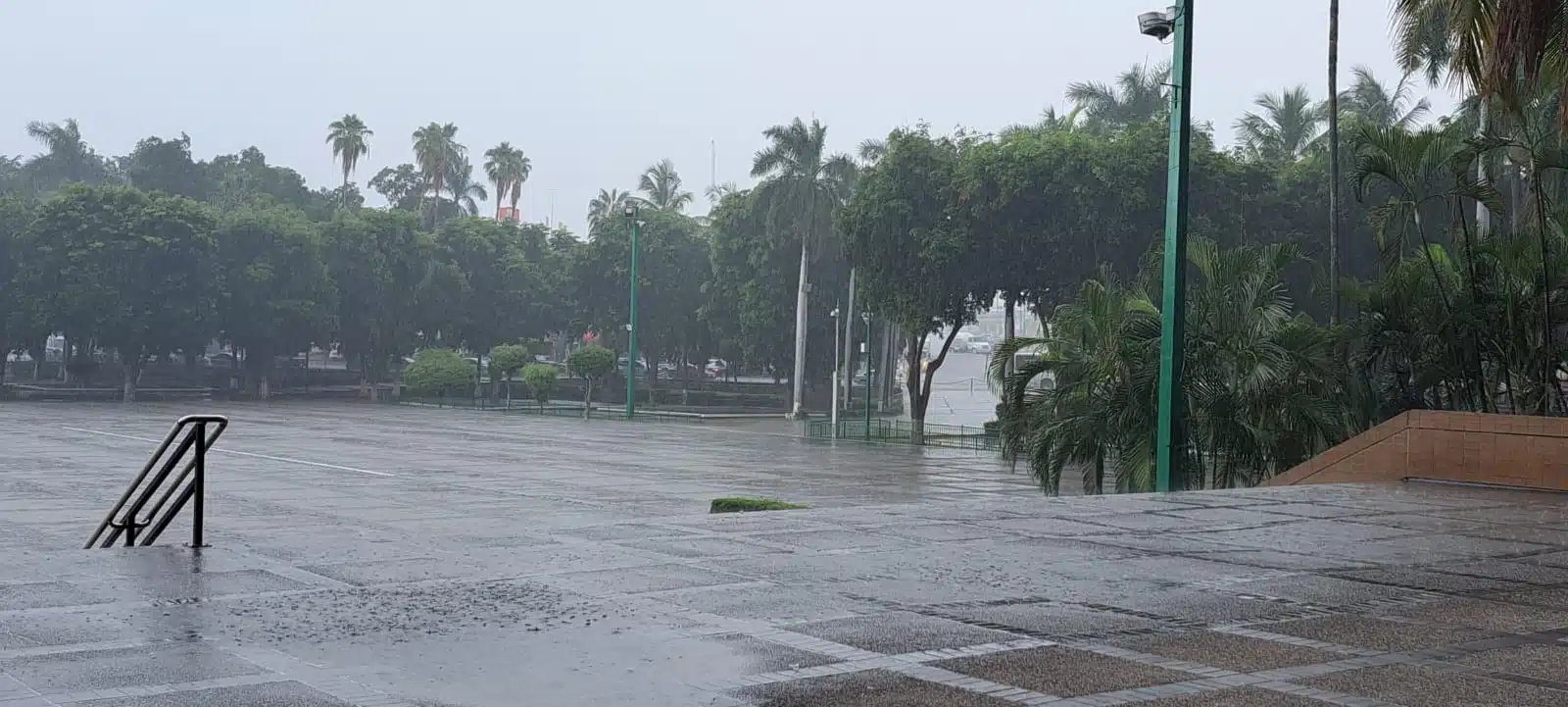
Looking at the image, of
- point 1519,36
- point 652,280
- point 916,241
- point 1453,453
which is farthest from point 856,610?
point 652,280

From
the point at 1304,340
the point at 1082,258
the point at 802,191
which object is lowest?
the point at 1304,340

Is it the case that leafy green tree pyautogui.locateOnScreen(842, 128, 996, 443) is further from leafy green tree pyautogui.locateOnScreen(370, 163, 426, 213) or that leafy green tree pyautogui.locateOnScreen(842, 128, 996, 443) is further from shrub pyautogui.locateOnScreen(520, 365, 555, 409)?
leafy green tree pyautogui.locateOnScreen(370, 163, 426, 213)

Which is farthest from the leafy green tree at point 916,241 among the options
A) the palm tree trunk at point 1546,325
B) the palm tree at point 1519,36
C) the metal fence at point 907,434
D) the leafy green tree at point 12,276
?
the leafy green tree at point 12,276

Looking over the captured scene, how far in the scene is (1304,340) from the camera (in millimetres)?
19500

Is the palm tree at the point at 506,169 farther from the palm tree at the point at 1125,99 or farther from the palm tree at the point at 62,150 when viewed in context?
the palm tree at the point at 1125,99

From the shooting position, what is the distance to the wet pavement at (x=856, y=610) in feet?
18.5

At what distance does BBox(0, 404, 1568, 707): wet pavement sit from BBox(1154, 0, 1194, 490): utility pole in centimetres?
159

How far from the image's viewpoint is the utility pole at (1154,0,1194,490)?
618 inches

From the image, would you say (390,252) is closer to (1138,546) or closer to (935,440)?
(935,440)

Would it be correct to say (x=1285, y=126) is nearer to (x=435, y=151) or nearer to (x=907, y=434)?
(x=907, y=434)

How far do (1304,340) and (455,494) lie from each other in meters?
14.4

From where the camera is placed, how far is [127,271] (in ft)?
231

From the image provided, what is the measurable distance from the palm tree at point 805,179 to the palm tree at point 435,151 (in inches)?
1817

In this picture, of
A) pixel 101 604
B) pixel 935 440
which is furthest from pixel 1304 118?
pixel 101 604
